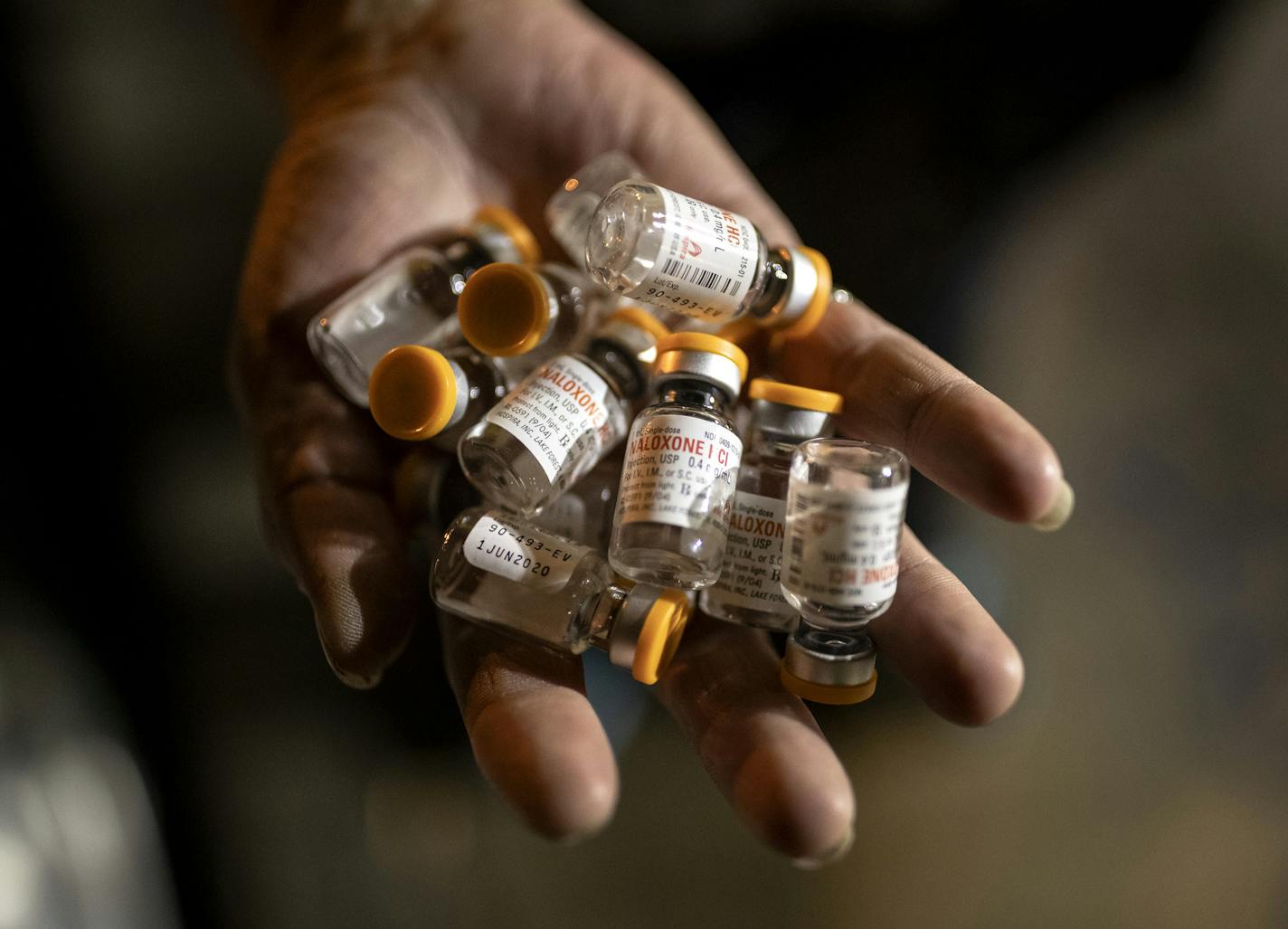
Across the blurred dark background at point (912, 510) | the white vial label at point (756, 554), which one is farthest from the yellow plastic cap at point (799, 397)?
the blurred dark background at point (912, 510)

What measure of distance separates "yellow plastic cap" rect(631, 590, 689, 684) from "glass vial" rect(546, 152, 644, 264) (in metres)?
0.66

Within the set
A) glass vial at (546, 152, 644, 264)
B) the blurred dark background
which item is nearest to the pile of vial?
glass vial at (546, 152, 644, 264)

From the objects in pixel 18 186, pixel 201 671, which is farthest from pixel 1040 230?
pixel 18 186

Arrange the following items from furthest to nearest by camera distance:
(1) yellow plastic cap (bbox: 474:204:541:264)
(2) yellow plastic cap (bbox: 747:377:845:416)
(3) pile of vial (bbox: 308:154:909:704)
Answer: (1) yellow plastic cap (bbox: 474:204:541:264)
(2) yellow plastic cap (bbox: 747:377:845:416)
(3) pile of vial (bbox: 308:154:909:704)

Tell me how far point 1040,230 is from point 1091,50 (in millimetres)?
456

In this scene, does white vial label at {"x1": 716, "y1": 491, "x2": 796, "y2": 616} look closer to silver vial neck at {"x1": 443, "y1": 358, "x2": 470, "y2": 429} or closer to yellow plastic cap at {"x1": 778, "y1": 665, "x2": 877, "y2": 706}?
yellow plastic cap at {"x1": 778, "y1": 665, "x2": 877, "y2": 706}

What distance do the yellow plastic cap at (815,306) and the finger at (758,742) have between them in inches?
17.7

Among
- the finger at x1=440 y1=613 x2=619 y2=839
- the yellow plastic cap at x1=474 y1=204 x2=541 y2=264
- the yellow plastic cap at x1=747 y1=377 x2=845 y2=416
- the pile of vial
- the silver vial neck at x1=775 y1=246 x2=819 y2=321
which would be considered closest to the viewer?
the finger at x1=440 y1=613 x2=619 y2=839

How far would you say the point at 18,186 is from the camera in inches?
92.8

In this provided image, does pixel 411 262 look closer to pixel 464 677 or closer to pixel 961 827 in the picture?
pixel 464 677

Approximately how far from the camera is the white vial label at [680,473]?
3.80 feet

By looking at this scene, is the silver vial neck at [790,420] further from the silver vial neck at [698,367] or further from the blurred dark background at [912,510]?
the blurred dark background at [912,510]

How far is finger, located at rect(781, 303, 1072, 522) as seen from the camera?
1.12m

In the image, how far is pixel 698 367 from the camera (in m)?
1.26
